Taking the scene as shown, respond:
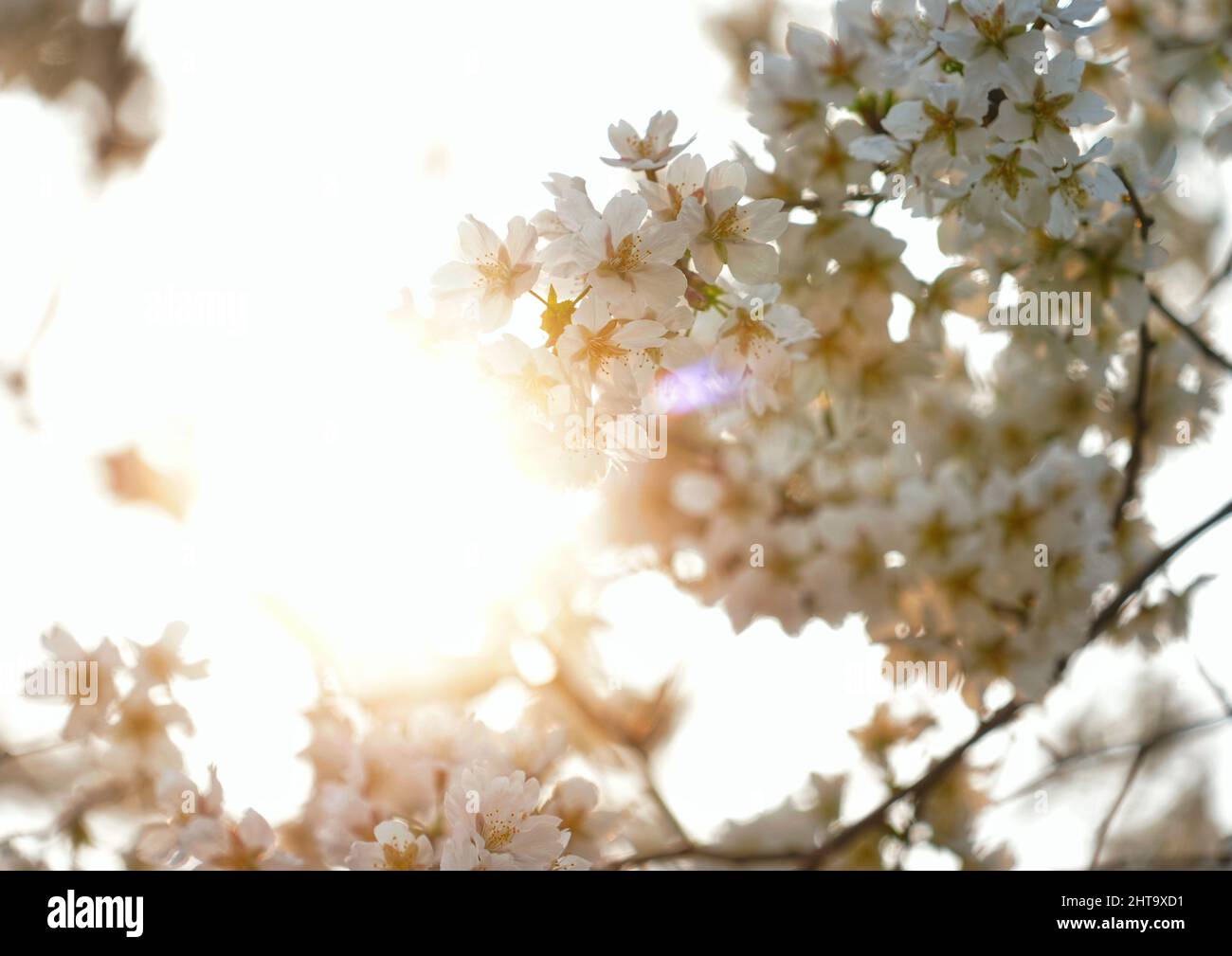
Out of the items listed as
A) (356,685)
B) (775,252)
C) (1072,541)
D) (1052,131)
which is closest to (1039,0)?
(1052,131)

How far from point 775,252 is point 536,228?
0.79ft

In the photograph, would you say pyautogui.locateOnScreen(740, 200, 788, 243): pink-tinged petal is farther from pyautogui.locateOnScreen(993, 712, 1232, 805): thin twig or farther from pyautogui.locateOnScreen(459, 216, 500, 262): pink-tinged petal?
pyautogui.locateOnScreen(993, 712, 1232, 805): thin twig

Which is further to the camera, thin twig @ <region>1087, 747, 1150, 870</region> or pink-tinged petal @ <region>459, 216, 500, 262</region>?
thin twig @ <region>1087, 747, 1150, 870</region>

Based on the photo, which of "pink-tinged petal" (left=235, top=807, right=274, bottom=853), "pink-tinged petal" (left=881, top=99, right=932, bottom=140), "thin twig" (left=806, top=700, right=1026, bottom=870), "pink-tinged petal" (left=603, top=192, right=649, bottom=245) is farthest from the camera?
"thin twig" (left=806, top=700, right=1026, bottom=870)

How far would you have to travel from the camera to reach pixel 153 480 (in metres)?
2.36

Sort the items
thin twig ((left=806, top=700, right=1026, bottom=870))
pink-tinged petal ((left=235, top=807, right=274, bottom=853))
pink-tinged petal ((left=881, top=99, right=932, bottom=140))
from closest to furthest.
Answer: pink-tinged petal ((left=881, top=99, right=932, bottom=140)) → pink-tinged petal ((left=235, top=807, right=274, bottom=853)) → thin twig ((left=806, top=700, right=1026, bottom=870))

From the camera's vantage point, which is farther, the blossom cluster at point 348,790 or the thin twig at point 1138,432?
the thin twig at point 1138,432

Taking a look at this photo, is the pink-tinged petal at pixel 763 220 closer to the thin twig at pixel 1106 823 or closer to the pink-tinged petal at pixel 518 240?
the pink-tinged petal at pixel 518 240

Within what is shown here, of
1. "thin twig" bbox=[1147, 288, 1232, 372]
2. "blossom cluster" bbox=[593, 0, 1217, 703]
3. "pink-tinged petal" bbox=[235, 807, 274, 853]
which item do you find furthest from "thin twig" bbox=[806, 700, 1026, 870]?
"pink-tinged petal" bbox=[235, 807, 274, 853]

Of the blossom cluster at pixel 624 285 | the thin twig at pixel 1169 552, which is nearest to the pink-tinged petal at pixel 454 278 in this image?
the blossom cluster at pixel 624 285

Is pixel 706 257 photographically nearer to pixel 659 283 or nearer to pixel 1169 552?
pixel 659 283

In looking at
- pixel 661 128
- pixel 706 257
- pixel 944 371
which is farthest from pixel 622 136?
pixel 944 371

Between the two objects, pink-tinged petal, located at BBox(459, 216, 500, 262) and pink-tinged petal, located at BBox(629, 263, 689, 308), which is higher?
pink-tinged petal, located at BBox(459, 216, 500, 262)
